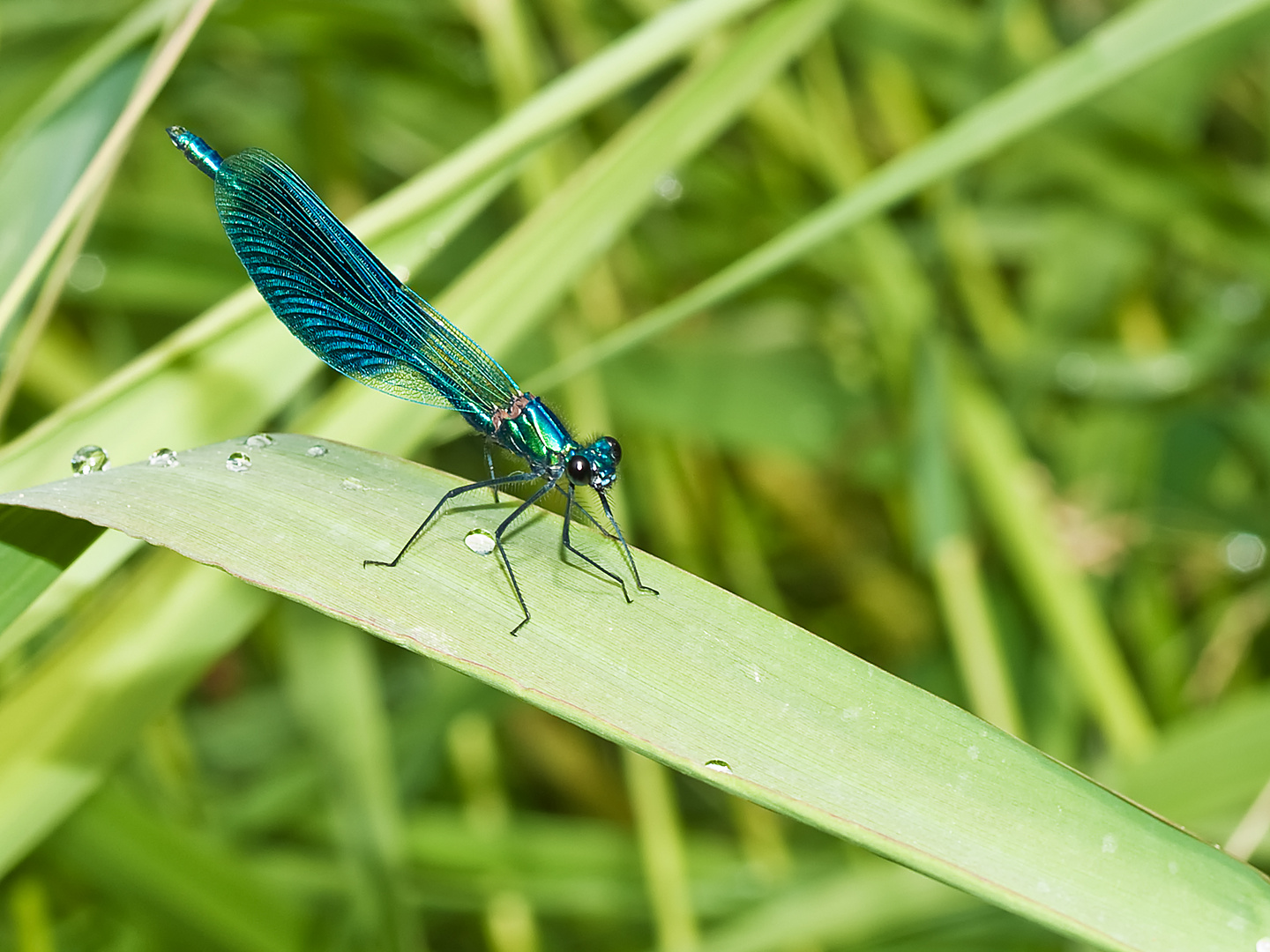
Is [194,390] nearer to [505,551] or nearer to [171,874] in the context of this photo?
[505,551]

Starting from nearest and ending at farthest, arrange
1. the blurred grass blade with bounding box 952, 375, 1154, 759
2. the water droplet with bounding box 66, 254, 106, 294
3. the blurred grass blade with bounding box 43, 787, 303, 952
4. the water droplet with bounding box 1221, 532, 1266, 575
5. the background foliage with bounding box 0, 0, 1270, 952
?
the blurred grass blade with bounding box 43, 787, 303, 952
the background foliage with bounding box 0, 0, 1270, 952
the blurred grass blade with bounding box 952, 375, 1154, 759
the water droplet with bounding box 66, 254, 106, 294
the water droplet with bounding box 1221, 532, 1266, 575

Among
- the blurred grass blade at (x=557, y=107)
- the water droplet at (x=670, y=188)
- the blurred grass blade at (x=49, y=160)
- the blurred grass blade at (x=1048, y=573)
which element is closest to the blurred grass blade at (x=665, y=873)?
the blurred grass blade at (x=1048, y=573)

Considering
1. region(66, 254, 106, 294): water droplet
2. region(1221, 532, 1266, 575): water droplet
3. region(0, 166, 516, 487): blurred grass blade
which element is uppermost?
region(1221, 532, 1266, 575): water droplet

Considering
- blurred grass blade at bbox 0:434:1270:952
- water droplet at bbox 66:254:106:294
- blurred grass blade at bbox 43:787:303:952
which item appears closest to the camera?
blurred grass blade at bbox 0:434:1270:952

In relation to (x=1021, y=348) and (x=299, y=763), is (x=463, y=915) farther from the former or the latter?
(x=1021, y=348)

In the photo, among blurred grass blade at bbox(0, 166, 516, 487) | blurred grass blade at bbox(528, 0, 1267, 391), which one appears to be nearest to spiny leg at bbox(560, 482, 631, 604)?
blurred grass blade at bbox(528, 0, 1267, 391)

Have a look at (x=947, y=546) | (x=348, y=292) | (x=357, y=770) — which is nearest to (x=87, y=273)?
(x=348, y=292)

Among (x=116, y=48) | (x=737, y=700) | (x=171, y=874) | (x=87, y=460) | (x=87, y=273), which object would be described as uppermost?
(x=87, y=273)

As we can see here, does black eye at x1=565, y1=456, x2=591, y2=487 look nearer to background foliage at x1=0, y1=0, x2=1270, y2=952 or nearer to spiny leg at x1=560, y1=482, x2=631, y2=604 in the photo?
spiny leg at x1=560, y1=482, x2=631, y2=604
